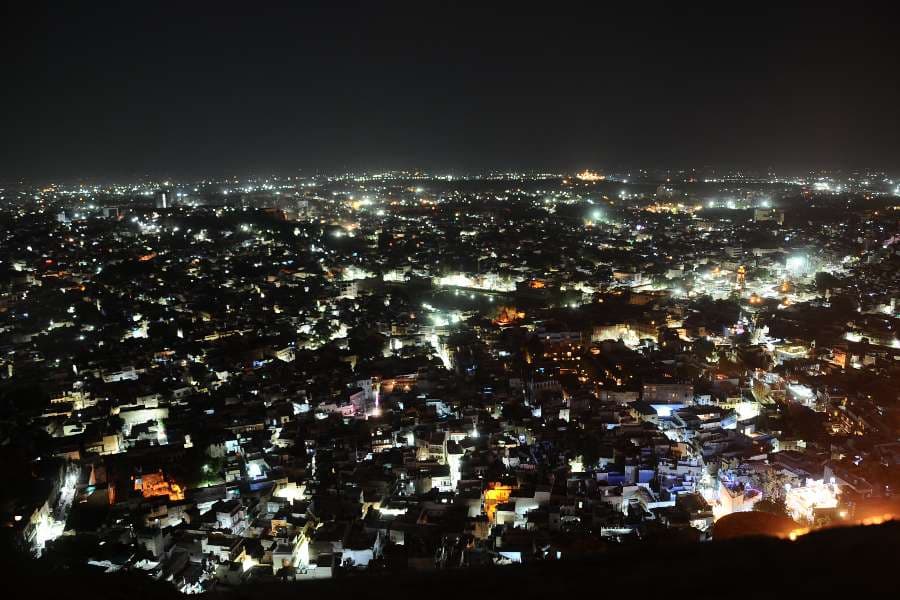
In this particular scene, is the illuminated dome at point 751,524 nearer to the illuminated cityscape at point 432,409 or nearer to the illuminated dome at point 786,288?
the illuminated cityscape at point 432,409

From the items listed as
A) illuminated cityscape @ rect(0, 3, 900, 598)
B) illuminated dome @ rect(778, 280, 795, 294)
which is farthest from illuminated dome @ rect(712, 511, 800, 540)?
illuminated dome @ rect(778, 280, 795, 294)

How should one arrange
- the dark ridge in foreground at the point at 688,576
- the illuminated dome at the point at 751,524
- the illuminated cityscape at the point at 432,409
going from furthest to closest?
the illuminated cityscape at the point at 432,409 → the illuminated dome at the point at 751,524 → the dark ridge in foreground at the point at 688,576

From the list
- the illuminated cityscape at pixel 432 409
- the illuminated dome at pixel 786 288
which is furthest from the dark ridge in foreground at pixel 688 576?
the illuminated dome at pixel 786 288

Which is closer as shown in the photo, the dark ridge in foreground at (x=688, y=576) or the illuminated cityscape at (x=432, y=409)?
the dark ridge in foreground at (x=688, y=576)

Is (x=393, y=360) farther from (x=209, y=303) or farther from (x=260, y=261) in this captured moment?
(x=260, y=261)

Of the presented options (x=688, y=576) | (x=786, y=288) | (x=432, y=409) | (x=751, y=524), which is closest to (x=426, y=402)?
(x=432, y=409)

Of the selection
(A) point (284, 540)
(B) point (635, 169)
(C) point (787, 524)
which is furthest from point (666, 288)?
(B) point (635, 169)

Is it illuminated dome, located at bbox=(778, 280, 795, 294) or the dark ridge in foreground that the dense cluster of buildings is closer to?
illuminated dome, located at bbox=(778, 280, 795, 294)
